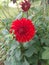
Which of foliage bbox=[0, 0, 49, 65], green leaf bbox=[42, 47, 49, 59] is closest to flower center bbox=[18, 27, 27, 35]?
foliage bbox=[0, 0, 49, 65]

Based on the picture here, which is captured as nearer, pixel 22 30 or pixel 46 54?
pixel 22 30

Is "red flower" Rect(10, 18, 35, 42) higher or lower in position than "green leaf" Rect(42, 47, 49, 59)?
higher

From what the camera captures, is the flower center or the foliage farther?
the foliage

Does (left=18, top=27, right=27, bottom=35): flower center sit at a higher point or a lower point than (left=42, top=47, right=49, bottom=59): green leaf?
higher

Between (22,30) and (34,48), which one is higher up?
(22,30)

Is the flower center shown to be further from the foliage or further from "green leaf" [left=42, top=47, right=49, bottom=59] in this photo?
"green leaf" [left=42, top=47, right=49, bottom=59]

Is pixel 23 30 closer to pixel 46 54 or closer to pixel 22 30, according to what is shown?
pixel 22 30

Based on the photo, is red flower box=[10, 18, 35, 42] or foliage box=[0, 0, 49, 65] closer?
red flower box=[10, 18, 35, 42]

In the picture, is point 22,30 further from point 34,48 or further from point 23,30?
point 34,48

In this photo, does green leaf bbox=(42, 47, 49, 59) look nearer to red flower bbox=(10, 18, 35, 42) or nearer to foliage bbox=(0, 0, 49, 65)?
foliage bbox=(0, 0, 49, 65)

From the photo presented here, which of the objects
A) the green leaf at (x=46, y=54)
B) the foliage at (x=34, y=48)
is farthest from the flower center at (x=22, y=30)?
the green leaf at (x=46, y=54)

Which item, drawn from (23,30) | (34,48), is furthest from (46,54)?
(23,30)

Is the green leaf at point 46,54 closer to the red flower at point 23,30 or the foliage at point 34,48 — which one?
the foliage at point 34,48

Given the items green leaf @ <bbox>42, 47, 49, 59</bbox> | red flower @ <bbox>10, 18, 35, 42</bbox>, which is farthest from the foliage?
red flower @ <bbox>10, 18, 35, 42</bbox>
